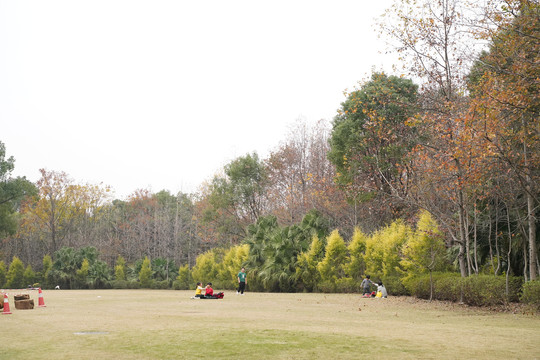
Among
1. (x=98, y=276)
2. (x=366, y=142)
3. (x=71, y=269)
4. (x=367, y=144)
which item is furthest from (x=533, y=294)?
(x=71, y=269)

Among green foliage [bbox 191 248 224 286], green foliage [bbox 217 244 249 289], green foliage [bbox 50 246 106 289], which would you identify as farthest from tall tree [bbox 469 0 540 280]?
green foliage [bbox 50 246 106 289]

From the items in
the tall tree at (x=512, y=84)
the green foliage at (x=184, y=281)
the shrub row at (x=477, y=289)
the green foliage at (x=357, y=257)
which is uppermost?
the tall tree at (x=512, y=84)

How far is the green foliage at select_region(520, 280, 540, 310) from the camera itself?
560 inches

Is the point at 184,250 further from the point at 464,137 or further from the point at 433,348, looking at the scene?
the point at 433,348

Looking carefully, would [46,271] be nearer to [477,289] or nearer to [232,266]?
[232,266]

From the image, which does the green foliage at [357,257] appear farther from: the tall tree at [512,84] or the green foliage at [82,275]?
the green foliage at [82,275]

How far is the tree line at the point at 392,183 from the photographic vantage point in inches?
528

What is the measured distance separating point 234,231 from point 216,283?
746 centimetres

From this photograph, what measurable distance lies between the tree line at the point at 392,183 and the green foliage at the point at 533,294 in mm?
1651

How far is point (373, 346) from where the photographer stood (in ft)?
25.8

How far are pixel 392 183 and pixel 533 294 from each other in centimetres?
1400

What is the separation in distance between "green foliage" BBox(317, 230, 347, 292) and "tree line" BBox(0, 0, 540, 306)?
230cm

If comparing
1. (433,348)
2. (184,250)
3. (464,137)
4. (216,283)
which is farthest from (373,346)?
(184,250)

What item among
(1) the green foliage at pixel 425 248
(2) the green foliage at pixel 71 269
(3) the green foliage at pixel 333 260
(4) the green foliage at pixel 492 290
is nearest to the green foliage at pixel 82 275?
(2) the green foliage at pixel 71 269
